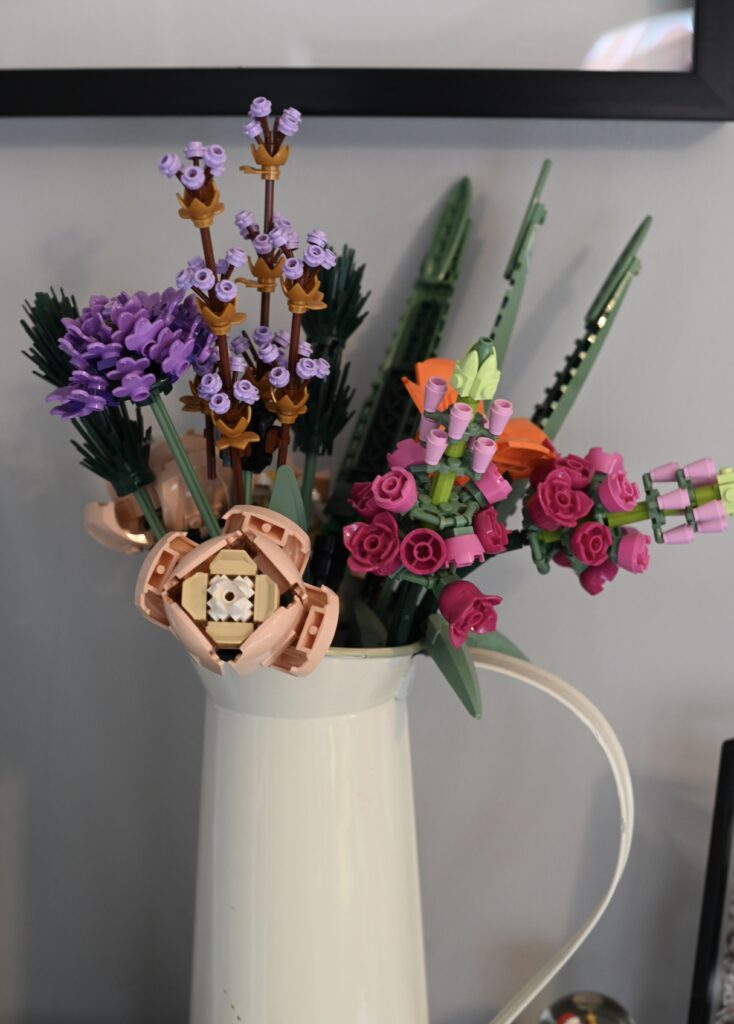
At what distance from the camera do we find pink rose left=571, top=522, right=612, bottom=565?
48 cm

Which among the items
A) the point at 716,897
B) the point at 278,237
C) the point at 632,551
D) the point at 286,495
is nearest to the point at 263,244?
the point at 278,237

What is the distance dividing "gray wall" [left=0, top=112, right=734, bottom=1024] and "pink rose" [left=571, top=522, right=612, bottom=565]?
0.18 metres

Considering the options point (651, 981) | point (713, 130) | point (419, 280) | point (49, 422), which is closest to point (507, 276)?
point (419, 280)

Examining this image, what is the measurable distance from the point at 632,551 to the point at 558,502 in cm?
5

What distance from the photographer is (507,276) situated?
22.3 inches

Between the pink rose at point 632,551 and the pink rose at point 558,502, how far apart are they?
27 mm

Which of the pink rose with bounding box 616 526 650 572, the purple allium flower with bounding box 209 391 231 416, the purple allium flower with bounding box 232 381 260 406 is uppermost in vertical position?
the purple allium flower with bounding box 232 381 260 406

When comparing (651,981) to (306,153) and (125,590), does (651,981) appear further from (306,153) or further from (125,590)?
(306,153)

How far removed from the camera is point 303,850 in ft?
1.61

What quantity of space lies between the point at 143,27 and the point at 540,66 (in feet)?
0.82

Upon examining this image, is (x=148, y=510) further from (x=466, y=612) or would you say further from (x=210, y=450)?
(x=466, y=612)

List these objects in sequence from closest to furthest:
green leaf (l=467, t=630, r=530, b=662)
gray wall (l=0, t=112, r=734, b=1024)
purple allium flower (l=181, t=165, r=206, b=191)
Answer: purple allium flower (l=181, t=165, r=206, b=191) < green leaf (l=467, t=630, r=530, b=662) < gray wall (l=0, t=112, r=734, b=1024)

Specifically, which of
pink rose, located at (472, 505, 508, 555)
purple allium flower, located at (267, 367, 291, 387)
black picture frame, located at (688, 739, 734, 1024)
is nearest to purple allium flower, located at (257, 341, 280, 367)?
purple allium flower, located at (267, 367, 291, 387)

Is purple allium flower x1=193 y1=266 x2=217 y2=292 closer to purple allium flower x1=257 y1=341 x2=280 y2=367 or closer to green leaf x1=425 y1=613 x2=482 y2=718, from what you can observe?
purple allium flower x1=257 y1=341 x2=280 y2=367
